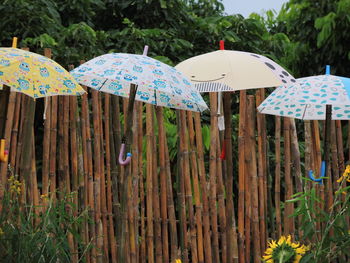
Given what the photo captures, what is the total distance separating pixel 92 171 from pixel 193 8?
5.01 m

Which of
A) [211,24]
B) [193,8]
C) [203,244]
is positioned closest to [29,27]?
[211,24]

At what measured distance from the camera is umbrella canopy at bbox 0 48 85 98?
2836mm

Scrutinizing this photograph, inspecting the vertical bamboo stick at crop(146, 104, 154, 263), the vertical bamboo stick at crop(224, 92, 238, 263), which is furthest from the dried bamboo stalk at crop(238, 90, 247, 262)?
the vertical bamboo stick at crop(146, 104, 154, 263)

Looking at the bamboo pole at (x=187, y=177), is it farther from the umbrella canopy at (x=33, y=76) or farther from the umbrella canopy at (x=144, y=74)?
the umbrella canopy at (x=33, y=76)

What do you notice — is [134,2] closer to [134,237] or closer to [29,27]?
[29,27]

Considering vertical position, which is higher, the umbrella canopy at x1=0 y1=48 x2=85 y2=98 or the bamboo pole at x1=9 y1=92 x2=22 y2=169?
the umbrella canopy at x1=0 y1=48 x2=85 y2=98

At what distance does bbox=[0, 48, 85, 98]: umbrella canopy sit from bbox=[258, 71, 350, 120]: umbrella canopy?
103cm

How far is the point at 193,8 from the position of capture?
8.52m

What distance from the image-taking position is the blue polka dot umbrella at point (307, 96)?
329cm

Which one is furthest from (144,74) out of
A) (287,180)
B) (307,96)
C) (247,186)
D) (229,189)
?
(287,180)

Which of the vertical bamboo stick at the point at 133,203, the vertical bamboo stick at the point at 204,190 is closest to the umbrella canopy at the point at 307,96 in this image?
the vertical bamboo stick at the point at 204,190

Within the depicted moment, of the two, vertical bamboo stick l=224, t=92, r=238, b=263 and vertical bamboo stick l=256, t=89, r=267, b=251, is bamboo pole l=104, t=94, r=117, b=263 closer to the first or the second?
vertical bamboo stick l=224, t=92, r=238, b=263

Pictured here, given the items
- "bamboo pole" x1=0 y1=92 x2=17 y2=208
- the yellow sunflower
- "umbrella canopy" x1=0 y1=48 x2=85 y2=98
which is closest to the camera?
the yellow sunflower

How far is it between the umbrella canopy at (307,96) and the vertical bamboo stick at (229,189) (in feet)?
0.59
